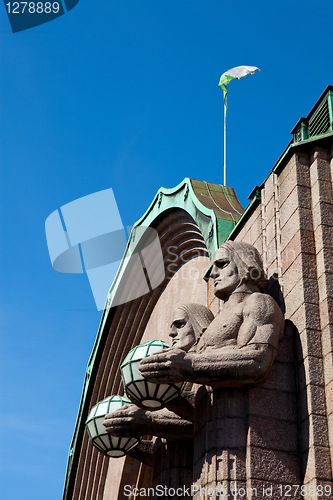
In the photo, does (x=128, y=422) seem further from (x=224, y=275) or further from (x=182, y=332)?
(x=224, y=275)

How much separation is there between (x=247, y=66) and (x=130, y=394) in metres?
8.01

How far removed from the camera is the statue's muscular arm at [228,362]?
6.32 meters

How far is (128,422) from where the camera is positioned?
25.0 ft

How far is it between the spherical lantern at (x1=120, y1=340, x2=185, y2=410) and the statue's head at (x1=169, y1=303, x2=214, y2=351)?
704 mm

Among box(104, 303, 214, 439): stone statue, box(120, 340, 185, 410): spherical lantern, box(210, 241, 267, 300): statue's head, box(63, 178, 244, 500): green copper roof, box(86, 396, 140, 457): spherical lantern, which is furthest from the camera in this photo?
box(63, 178, 244, 500): green copper roof

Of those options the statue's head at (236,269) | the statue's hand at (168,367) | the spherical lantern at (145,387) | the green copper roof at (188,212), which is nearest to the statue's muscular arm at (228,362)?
the statue's hand at (168,367)

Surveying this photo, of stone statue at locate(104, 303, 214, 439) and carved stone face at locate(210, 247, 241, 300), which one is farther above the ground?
carved stone face at locate(210, 247, 241, 300)

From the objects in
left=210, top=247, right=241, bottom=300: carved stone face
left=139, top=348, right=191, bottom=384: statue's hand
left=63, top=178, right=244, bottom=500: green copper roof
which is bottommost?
left=139, top=348, right=191, bottom=384: statue's hand

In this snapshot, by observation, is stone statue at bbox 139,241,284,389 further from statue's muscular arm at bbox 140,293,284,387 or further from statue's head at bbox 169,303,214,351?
statue's head at bbox 169,303,214,351

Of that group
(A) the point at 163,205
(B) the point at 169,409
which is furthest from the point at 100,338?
(B) the point at 169,409

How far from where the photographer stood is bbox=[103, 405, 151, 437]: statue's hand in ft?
25.0

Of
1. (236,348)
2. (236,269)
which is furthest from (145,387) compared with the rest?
(236,269)

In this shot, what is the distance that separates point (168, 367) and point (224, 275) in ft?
4.90

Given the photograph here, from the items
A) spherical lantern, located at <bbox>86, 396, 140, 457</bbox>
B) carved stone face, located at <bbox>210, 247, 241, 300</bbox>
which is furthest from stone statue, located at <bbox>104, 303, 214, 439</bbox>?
carved stone face, located at <bbox>210, 247, 241, 300</bbox>
